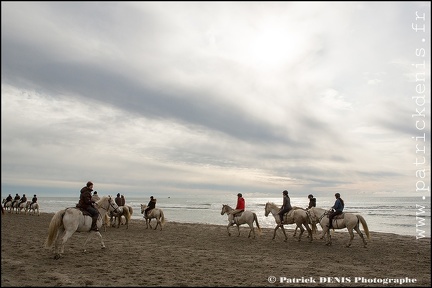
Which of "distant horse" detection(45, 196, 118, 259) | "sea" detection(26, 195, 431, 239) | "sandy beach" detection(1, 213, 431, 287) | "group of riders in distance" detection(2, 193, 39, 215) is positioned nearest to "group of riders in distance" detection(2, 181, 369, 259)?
"distant horse" detection(45, 196, 118, 259)

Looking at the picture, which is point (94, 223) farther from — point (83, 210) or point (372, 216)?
point (372, 216)

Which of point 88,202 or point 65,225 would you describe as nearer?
point 65,225

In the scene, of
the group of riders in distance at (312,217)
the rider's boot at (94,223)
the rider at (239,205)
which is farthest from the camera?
the rider at (239,205)

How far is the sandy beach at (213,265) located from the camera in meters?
7.77

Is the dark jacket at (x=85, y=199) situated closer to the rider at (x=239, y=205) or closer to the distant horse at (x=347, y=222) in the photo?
the rider at (x=239, y=205)

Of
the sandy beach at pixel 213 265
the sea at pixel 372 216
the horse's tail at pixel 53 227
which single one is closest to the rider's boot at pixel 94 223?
the sandy beach at pixel 213 265

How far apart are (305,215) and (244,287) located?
30.6 feet

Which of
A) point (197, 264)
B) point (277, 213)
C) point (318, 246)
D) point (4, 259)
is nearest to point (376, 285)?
point (197, 264)

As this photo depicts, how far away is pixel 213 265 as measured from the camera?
982cm

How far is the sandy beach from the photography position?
777 cm

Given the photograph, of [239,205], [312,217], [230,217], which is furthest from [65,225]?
[312,217]

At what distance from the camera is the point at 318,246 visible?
14297 mm

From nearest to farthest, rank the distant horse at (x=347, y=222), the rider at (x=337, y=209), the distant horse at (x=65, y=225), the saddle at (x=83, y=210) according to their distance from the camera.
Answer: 1. the distant horse at (x=65, y=225)
2. the saddle at (x=83, y=210)
3. the distant horse at (x=347, y=222)
4. the rider at (x=337, y=209)

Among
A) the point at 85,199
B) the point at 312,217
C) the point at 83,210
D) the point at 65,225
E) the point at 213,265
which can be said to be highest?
the point at 85,199
